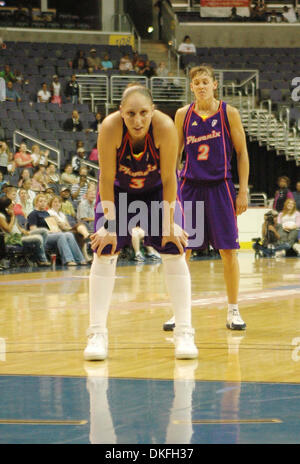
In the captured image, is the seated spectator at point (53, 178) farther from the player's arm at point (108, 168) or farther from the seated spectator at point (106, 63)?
the player's arm at point (108, 168)

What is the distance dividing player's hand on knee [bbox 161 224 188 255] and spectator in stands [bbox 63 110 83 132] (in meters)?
12.5

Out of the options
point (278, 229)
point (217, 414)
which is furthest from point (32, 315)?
point (278, 229)

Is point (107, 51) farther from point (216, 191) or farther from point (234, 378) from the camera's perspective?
point (234, 378)

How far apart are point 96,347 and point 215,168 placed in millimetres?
1659

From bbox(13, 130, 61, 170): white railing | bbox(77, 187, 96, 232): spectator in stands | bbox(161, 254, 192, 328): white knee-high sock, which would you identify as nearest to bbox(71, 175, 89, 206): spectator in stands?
bbox(77, 187, 96, 232): spectator in stands

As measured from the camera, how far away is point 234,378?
3711mm

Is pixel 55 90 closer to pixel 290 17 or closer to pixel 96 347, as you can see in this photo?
pixel 290 17

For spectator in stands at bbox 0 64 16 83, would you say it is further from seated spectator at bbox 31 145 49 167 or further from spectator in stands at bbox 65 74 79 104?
seated spectator at bbox 31 145 49 167

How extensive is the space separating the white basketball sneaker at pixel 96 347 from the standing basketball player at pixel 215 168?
1.06 meters

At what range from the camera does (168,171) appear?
412 centimetres

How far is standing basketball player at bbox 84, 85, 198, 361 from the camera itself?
4055 millimetres

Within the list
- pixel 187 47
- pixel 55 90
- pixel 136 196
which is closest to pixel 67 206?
pixel 55 90

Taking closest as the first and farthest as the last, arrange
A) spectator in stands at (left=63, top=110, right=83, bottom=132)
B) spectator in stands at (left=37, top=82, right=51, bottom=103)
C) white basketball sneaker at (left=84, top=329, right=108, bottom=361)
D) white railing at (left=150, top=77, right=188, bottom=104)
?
1. white basketball sneaker at (left=84, top=329, right=108, bottom=361)
2. spectator in stands at (left=63, top=110, right=83, bottom=132)
3. spectator in stands at (left=37, top=82, right=51, bottom=103)
4. white railing at (left=150, top=77, right=188, bottom=104)

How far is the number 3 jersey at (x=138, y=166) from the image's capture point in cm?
411
